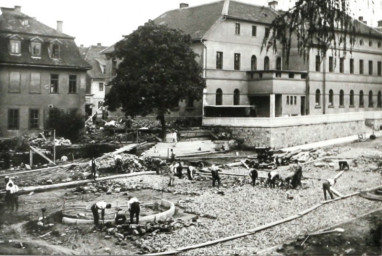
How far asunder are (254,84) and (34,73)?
2257cm

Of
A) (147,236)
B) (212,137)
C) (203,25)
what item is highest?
(203,25)

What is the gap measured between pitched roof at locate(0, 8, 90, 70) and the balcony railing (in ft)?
59.2

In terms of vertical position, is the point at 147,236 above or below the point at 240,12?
below

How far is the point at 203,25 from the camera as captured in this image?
4459 cm

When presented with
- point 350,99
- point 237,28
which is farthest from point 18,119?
point 350,99

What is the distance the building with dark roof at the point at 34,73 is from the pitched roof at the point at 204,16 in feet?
42.3

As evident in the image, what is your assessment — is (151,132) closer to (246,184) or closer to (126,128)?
(126,128)

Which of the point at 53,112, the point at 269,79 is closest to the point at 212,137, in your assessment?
the point at 269,79

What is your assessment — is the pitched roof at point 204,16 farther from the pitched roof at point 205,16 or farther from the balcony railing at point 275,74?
the balcony railing at point 275,74

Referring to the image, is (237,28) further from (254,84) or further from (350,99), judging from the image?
(350,99)

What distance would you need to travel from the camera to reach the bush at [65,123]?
34.3 m

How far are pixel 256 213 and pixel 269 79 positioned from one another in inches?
1103

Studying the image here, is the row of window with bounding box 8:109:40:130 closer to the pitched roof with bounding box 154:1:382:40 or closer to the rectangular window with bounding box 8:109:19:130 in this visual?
the rectangular window with bounding box 8:109:19:130

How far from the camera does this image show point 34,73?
3441 centimetres
